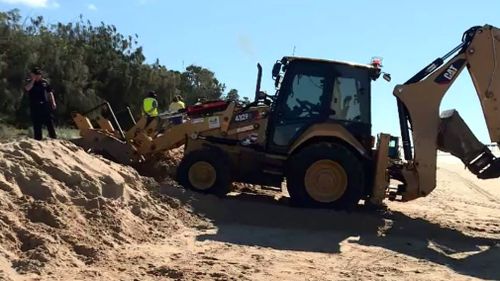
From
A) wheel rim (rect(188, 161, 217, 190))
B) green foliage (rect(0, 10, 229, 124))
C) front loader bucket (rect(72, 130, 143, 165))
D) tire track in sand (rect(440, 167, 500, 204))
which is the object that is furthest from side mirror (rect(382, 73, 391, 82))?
green foliage (rect(0, 10, 229, 124))

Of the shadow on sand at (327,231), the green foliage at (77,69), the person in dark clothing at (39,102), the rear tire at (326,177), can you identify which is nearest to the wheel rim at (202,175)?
the shadow on sand at (327,231)

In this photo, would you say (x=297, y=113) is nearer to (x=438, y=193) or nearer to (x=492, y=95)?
(x=492, y=95)

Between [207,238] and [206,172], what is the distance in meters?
2.83

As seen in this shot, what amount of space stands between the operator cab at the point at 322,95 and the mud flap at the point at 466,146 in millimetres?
1303

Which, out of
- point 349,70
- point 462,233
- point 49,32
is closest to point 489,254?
point 462,233

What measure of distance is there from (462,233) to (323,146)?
2.62 meters

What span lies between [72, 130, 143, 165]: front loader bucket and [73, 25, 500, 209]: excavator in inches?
46.6

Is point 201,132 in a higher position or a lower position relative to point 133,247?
higher

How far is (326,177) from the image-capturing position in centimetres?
1182

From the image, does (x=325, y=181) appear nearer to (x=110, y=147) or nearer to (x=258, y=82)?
(x=258, y=82)

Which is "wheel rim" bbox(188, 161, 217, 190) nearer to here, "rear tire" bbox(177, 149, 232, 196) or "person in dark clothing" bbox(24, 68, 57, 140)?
"rear tire" bbox(177, 149, 232, 196)

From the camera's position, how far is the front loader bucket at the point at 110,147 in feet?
43.1

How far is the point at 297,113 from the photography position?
39.7ft

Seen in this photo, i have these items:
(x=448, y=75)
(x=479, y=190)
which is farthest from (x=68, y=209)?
(x=479, y=190)
